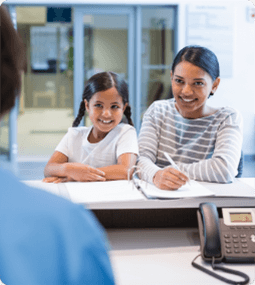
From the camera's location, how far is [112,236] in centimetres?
129

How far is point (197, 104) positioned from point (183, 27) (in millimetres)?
3623

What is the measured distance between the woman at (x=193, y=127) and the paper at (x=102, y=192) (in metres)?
0.23

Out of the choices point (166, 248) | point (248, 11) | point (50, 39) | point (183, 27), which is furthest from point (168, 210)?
point (50, 39)

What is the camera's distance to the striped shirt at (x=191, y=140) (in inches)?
62.2

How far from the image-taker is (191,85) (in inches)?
66.7

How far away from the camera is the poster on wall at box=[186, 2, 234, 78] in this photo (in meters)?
5.04

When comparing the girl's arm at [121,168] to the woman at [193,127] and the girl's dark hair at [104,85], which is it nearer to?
the woman at [193,127]

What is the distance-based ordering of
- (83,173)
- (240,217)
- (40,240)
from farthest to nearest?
(83,173), (240,217), (40,240)

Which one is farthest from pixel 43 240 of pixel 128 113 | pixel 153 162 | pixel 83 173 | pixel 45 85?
pixel 45 85

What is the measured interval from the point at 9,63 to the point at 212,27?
5138 mm

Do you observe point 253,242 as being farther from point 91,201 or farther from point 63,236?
point 63,236

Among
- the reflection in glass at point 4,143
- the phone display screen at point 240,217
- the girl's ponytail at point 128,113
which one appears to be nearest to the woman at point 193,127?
the girl's ponytail at point 128,113

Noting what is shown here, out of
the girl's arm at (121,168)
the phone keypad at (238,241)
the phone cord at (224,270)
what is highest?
the girl's arm at (121,168)

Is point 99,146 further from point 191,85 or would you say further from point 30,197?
point 30,197
